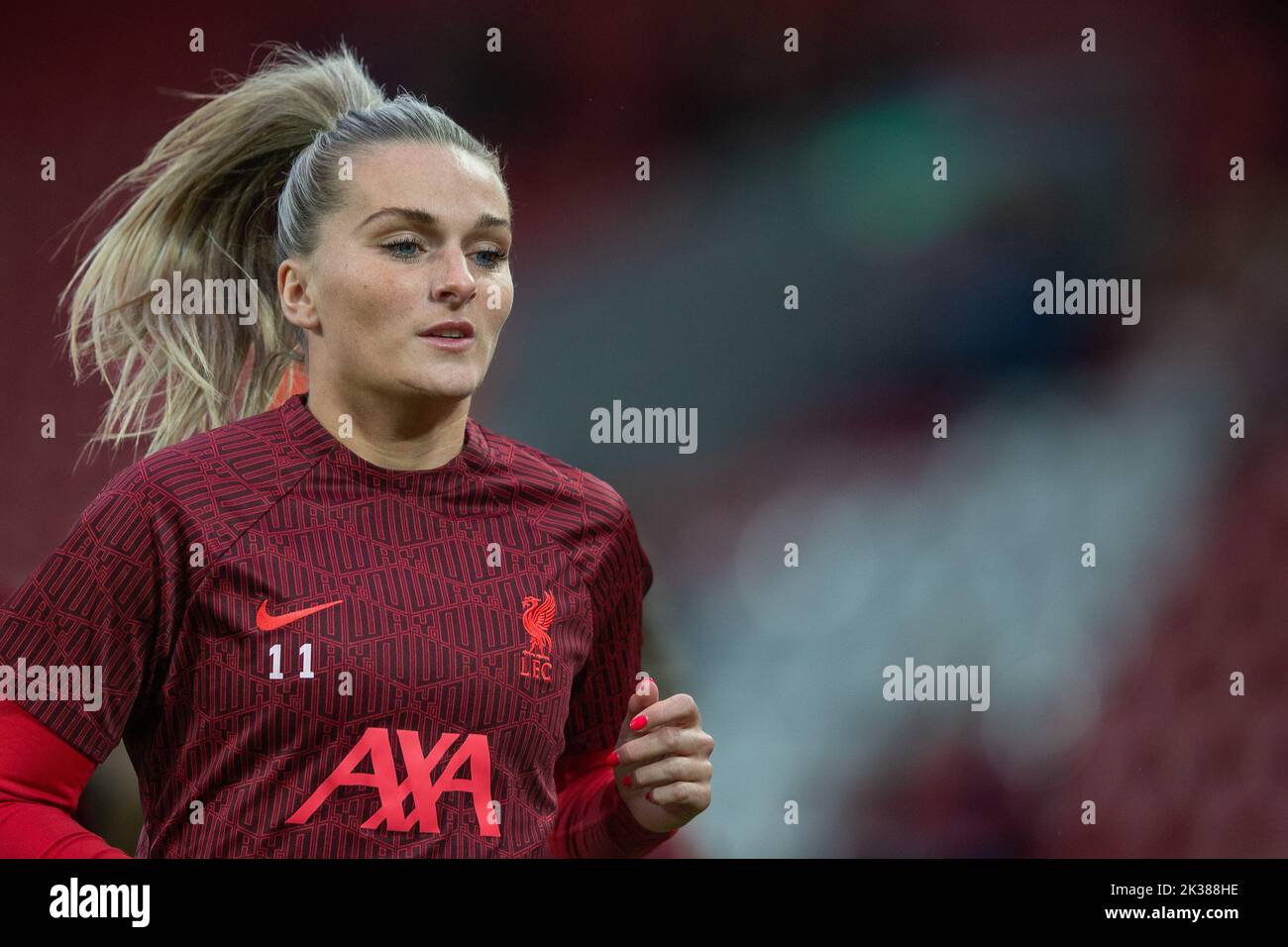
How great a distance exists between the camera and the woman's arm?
157cm

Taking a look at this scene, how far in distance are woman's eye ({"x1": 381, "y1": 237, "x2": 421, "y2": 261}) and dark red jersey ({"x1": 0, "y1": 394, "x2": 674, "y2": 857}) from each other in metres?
0.24

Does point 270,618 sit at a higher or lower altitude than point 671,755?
higher

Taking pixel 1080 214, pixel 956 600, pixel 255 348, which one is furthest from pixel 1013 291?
pixel 255 348

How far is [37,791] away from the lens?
5.31 ft

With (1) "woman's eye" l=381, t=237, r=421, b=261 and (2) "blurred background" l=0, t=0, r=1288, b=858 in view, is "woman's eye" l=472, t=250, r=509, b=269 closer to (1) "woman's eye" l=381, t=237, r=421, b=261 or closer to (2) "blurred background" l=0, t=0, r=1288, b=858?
(1) "woman's eye" l=381, t=237, r=421, b=261

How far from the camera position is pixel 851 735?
280 centimetres

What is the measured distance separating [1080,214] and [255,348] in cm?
167

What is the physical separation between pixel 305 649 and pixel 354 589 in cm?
10

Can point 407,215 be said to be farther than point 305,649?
Yes

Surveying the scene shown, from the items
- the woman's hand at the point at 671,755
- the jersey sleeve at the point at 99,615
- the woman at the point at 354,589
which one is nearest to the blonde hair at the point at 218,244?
the woman at the point at 354,589

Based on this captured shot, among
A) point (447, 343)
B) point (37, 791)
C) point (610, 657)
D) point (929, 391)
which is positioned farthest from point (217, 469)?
point (929, 391)

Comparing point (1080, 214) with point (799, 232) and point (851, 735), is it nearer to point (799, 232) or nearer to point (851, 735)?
point (799, 232)

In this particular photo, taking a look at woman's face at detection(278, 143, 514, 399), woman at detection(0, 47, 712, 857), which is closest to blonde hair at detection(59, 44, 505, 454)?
woman at detection(0, 47, 712, 857)

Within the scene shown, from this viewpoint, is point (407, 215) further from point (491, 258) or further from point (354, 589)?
point (354, 589)
